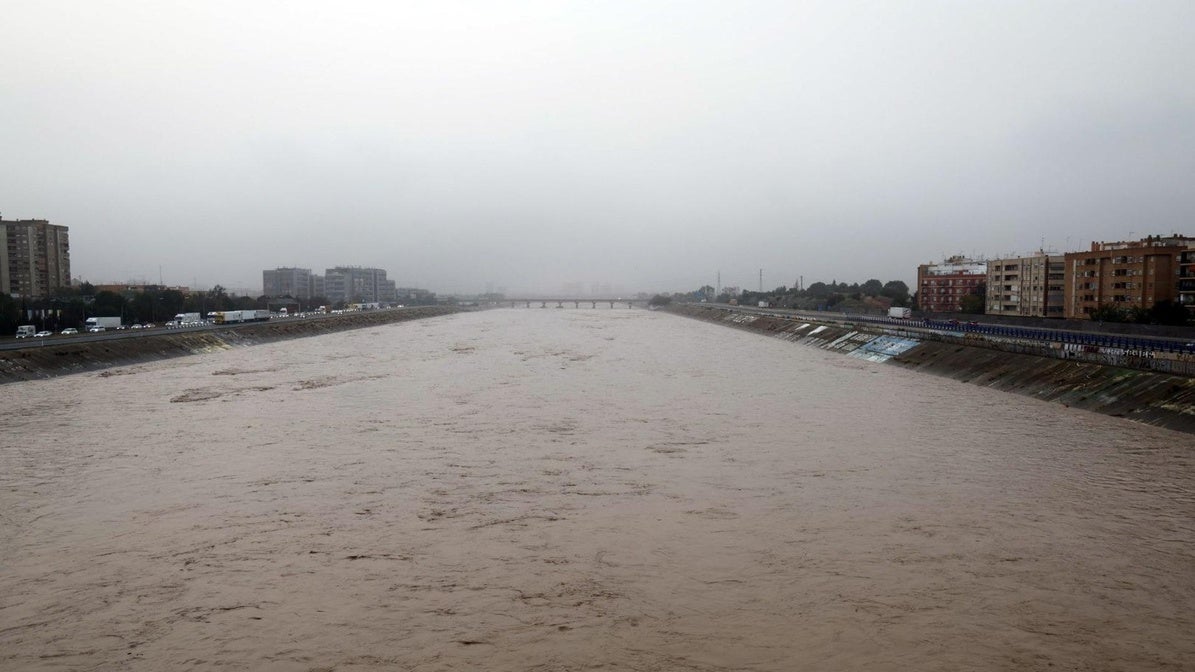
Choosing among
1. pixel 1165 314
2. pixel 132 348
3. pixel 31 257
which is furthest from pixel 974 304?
pixel 31 257

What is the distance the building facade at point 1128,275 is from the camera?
45.6 metres

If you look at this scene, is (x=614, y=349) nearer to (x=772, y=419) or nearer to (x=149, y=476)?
(x=772, y=419)

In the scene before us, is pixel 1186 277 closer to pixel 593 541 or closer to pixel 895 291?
pixel 593 541

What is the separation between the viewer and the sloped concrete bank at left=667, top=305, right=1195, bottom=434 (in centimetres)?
1979

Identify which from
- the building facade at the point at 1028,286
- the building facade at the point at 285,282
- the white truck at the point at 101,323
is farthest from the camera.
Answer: the building facade at the point at 285,282

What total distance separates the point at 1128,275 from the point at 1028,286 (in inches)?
531

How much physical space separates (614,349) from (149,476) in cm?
3546

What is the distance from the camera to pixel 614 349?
156ft

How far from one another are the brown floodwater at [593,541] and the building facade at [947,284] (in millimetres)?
69992

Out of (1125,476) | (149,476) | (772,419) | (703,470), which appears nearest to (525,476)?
→ (703,470)

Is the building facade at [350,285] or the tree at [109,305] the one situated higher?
the building facade at [350,285]

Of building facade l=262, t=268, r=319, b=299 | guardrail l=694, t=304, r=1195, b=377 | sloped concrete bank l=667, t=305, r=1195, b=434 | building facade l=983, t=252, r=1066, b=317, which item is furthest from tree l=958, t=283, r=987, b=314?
building facade l=262, t=268, r=319, b=299

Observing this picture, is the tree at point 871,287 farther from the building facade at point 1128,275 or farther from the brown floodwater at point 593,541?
the brown floodwater at point 593,541

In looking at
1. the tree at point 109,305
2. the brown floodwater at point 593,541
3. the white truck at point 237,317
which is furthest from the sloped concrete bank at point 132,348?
the tree at point 109,305
